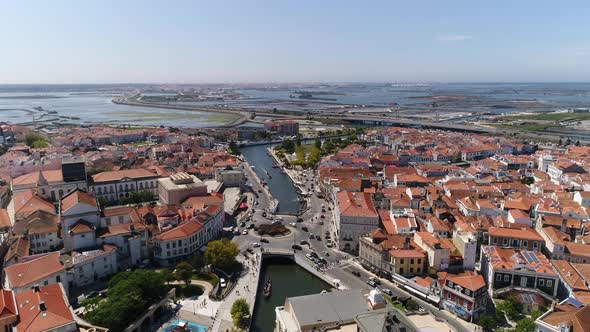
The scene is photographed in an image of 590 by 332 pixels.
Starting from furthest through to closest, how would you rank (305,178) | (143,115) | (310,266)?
(143,115), (305,178), (310,266)

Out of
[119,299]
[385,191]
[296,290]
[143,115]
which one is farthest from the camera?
[143,115]

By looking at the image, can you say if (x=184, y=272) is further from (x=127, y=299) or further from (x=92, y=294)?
(x=127, y=299)

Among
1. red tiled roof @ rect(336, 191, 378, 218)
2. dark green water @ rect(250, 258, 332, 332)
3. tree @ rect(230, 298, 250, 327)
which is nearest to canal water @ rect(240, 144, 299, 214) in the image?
red tiled roof @ rect(336, 191, 378, 218)

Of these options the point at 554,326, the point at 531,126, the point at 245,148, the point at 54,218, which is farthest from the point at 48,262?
the point at 531,126

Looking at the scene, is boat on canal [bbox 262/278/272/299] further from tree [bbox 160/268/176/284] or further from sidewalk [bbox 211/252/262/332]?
tree [bbox 160/268/176/284]

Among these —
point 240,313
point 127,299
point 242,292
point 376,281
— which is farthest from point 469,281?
point 127,299

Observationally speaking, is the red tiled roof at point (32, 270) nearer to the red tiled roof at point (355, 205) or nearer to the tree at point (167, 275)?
the tree at point (167, 275)

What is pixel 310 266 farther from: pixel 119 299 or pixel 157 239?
pixel 119 299
